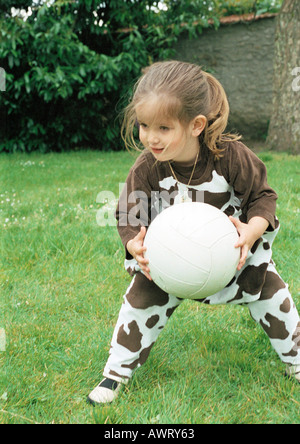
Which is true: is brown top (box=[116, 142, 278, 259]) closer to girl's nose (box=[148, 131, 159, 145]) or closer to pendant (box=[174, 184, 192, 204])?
pendant (box=[174, 184, 192, 204])

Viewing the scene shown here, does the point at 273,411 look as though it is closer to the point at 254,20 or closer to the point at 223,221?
the point at 223,221

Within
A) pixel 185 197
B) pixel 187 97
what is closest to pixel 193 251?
pixel 185 197

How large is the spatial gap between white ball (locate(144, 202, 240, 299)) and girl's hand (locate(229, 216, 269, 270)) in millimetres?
35

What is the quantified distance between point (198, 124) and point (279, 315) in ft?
2.90

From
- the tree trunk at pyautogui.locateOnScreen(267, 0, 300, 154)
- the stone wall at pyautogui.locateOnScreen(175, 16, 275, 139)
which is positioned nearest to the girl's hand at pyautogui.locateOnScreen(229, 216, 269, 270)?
the tree trunk at pyautogui.locateOnScreen(267, 0, 300, 154)

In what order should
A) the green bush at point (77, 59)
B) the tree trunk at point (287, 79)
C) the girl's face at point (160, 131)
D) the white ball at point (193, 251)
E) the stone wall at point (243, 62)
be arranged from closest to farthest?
1. the white ball at point (193, 251)
2. the girl's face at point (160, 131)
3. the tree trunk at point (287, 79)
4. the green bush at point (77, 59)
5. the stone wall at point (243, 62)

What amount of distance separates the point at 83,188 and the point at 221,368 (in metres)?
3.76

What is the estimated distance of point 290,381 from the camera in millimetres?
2172

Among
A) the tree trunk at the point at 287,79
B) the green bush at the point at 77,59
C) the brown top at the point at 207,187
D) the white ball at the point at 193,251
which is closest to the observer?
the white ball at the point at 193,251

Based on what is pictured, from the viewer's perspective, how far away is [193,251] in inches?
73.3

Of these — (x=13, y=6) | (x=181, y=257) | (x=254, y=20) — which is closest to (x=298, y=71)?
(x=254, y=20)

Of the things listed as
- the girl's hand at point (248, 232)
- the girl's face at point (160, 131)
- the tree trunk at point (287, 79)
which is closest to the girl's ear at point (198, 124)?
the girl's face at point (160, 131)

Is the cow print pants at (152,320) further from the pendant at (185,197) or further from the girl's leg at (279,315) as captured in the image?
the pendant at (185,197)

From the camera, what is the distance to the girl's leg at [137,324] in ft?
6.97
